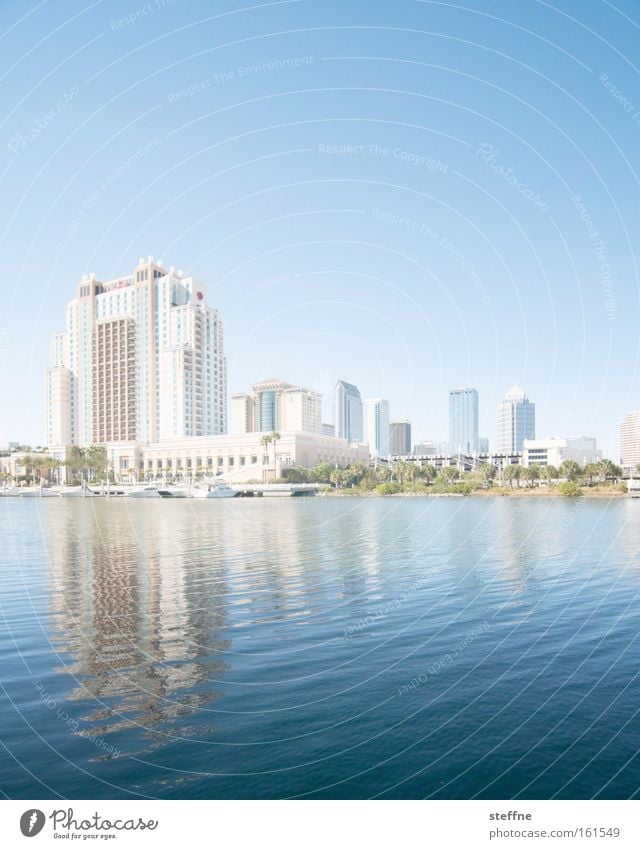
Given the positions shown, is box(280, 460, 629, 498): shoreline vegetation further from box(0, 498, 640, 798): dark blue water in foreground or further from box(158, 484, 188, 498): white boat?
box(0, 498, 640, 798): dark blue water in foreground

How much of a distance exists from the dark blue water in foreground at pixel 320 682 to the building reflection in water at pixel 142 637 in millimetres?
97

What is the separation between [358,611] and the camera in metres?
27.7

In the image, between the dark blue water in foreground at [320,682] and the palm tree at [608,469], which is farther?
the palm tree at [608,469]

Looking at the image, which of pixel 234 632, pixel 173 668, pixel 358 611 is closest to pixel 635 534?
pixel 358 611

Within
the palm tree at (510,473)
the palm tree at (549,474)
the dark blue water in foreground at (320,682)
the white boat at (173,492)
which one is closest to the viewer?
the dark blue water in foreground at (320,682)

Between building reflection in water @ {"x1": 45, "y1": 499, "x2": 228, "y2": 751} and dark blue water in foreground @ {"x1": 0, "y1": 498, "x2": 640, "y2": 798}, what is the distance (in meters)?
0.10

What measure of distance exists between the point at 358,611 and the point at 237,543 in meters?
31.4

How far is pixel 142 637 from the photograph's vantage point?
2325cm

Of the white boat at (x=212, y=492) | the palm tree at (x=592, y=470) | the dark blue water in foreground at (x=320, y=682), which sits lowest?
the white boat at (x=212, y=492)

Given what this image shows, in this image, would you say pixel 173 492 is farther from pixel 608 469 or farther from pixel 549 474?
pixel 608 469

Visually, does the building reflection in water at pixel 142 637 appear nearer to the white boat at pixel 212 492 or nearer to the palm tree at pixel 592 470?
the white boat at pixel 212 492

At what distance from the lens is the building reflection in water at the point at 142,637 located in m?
15.9

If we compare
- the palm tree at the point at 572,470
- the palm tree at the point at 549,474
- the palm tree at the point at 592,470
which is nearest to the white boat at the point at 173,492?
the palm tree at the point at 549,474
